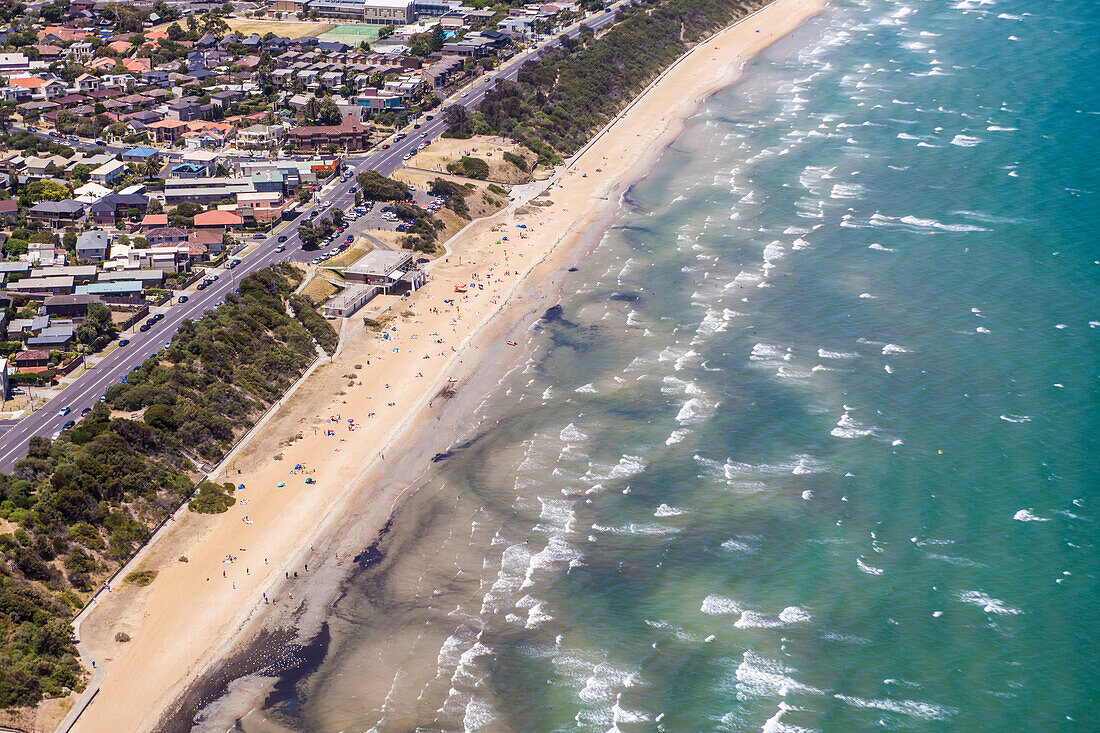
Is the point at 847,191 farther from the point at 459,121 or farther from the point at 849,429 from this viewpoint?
the point at 459,121

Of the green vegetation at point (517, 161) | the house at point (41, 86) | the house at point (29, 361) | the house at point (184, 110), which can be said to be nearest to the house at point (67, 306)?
the house at point (29, 361)

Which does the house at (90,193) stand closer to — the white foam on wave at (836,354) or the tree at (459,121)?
the tree at (459,121)

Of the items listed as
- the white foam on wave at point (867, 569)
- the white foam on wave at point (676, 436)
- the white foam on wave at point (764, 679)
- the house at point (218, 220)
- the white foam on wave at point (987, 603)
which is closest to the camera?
the white foam on wave at point (764, 679)

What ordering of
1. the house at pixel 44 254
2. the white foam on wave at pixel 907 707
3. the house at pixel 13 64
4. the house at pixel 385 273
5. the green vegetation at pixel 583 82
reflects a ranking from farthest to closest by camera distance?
the house at pixel 13 64, the green vegetation at pixel 583 82, the house at pixel 385 273, the house at pixel 44 254, the white foam on wave at pixel 907 707

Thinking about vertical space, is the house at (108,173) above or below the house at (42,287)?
above

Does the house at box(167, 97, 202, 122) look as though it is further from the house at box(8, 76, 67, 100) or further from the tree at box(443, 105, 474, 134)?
the tree at box(443, 105, 474, 134)

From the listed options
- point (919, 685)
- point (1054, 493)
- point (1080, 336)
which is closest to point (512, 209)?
point (1080, 336)

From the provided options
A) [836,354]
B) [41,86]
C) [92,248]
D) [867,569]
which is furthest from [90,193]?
[867,569]

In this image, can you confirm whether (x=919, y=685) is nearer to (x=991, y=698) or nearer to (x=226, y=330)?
(x=991, y=698)

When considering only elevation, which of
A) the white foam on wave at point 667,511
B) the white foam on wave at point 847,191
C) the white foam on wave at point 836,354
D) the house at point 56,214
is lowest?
the white foam on wave at point 667,511
